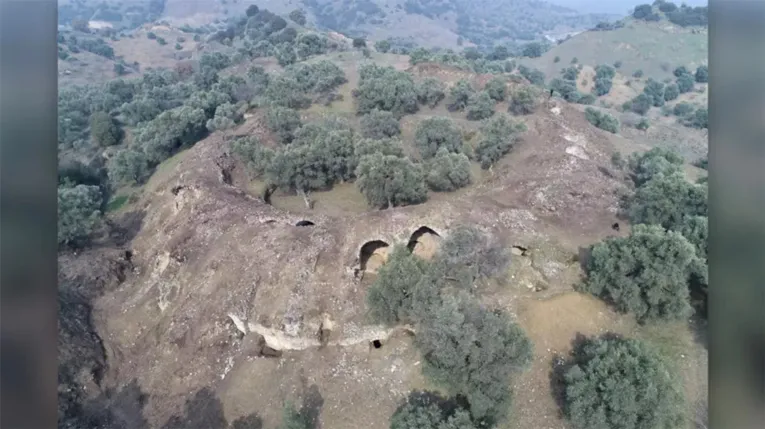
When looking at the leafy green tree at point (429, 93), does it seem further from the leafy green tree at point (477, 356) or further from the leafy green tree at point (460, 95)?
the leafy green tree at point (477, 356)

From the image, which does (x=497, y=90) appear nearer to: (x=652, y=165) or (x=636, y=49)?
(x=652, y=165)

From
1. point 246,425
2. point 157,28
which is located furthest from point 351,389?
point 157,28

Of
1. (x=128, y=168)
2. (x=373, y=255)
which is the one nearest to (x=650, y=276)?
(x=373, y=255)

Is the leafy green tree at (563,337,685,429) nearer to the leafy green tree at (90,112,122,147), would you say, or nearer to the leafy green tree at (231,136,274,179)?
the leafy green tree at (231,136,274,179)

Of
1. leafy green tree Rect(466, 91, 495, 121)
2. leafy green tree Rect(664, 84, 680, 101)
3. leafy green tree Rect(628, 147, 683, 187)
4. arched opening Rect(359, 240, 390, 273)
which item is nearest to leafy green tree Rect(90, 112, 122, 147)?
leafy green tree Rect(466, 91, 495, 121)

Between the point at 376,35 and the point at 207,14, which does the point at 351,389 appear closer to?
the point at 376,35

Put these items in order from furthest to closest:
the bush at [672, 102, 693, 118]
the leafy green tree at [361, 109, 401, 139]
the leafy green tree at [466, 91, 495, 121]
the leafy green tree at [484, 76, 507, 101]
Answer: the bush at [672, 102, 693, 118] → the leafy green tree at [484, 76, 507, 101] → the leafy green tree at [466, 91, 495, 121] → the leafy green tree at [361, 109, 401, 139]

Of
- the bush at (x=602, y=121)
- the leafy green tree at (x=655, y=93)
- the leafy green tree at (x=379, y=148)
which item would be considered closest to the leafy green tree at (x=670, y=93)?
the leafy green tree at (x=655, y=93)
